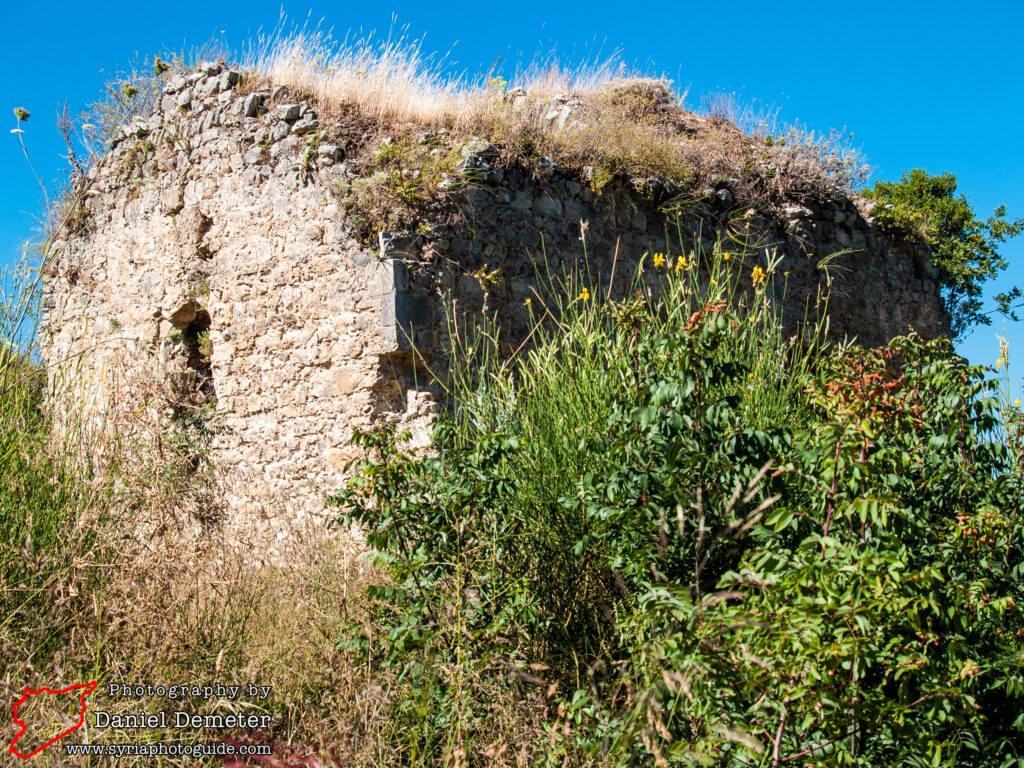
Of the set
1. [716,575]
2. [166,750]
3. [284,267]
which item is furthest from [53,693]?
[284,267]

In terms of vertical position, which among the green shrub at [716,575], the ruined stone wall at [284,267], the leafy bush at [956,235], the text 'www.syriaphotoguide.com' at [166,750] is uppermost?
the leafy bush at [956,235]

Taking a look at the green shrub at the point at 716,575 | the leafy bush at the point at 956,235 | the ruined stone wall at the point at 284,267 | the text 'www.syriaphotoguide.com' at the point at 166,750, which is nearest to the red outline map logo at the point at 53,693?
the text 'www.syriaphotoguide.com' at the point at 166,750

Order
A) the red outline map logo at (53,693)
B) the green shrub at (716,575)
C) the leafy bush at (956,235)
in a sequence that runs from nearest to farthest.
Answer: the green shrub at (716,575) → the red outline map logo at (53,693) → the leafy bush at (956,235)

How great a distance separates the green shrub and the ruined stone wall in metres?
2.15

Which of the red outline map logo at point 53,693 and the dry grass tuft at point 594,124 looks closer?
the red outline map logo at point 53,693

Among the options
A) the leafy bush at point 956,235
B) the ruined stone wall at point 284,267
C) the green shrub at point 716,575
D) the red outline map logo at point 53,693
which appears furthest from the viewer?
the leafy bush at point 956,235

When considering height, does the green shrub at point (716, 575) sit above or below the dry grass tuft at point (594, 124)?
below

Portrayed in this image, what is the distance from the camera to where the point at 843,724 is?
94.0 inches

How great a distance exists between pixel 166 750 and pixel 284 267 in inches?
164

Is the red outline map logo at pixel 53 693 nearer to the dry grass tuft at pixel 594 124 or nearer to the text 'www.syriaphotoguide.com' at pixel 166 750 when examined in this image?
the text 'www.syriaphotoguide.com' at pixel 166 750

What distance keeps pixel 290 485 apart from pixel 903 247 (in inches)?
307

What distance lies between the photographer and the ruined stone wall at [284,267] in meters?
5.88

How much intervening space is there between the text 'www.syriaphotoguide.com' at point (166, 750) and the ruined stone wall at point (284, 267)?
229cm

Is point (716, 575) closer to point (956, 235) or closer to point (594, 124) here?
point (594, 124)
